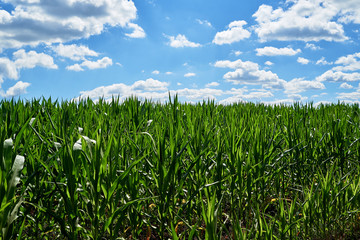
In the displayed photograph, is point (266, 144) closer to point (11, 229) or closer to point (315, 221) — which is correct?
point (315, 221)

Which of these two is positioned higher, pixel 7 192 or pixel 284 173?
pixel 7 192

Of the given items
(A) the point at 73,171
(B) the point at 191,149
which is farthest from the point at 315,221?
(A) the point at 73,171

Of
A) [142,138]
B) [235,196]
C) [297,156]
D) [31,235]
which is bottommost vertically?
[31,235]

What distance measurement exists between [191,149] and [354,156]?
269cm

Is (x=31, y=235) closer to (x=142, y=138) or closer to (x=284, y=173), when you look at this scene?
(x=142, y=138)

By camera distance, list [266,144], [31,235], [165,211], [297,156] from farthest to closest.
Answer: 1. [297,156]
2. [266,144]
3. [31,235]
4. [165,211]

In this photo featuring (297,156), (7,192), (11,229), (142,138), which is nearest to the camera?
(7,192)

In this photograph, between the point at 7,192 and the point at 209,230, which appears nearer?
the point at 209,230

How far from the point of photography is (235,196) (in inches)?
97.8

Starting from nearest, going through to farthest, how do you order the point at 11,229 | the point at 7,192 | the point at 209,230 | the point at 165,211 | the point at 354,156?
the point at 209,230 → the point at 7,192 → the point at 11,229 → the point at 165,211 → the point at 354,156

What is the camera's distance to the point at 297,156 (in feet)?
10.4

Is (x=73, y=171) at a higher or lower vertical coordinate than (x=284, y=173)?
higher

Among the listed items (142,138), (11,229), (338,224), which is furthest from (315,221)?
(11,229)

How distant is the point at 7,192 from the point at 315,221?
2143 mm
